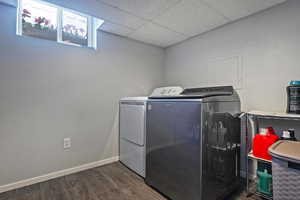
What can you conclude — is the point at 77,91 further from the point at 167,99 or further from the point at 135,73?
the point at 167,99

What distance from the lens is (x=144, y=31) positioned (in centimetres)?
233

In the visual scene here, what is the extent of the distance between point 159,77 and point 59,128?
79.6 inches

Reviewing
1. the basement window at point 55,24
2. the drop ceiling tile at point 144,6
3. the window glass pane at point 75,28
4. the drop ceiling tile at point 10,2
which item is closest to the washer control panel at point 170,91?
the drop ceiling tile at point 144,6

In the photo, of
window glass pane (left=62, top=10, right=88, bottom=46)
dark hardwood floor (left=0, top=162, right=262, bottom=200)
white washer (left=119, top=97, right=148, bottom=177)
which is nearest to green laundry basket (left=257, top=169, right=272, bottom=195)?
dark hardwood floor (left=0, top=162, right=262, bottom=200)

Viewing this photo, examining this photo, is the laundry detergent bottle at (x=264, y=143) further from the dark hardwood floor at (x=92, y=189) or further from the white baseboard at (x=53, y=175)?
the white baseboard at (x=53, y=175)

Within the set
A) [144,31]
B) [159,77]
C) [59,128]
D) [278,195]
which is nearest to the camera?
[278,195]

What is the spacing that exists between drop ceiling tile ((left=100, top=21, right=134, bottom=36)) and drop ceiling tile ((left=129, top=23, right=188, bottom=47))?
0.40 ft

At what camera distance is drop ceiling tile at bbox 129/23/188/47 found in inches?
87.5

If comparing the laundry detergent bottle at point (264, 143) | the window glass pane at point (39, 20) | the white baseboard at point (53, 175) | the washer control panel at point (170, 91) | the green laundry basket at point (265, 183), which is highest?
the window glass pane at point (39, 20)

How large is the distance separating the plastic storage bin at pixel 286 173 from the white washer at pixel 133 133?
1.35 m

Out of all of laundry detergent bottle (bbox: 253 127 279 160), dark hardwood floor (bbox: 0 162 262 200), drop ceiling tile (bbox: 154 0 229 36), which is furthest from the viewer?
drop ceiling tile (bbox: 154 0 229 36)

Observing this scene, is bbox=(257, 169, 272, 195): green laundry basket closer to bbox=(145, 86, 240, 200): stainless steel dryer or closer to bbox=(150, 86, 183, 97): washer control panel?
bbox=(145, 86, 240, 200): stainless steel dryer

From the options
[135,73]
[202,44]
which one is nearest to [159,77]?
[135,73]

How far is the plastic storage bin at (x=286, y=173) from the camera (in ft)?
3.24
